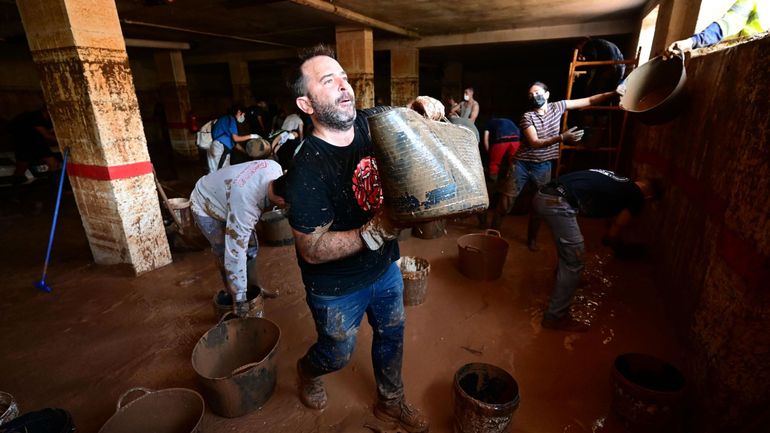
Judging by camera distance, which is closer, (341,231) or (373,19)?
(341,231)

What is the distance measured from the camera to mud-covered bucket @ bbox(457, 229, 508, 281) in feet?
12.2

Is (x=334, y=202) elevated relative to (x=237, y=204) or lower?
elevated

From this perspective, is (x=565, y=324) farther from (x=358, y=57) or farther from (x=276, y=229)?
(x=358, y=57)

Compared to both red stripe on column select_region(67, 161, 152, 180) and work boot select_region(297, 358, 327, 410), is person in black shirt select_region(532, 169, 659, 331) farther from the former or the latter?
red stripe on column select_region(67, 161, 152, 180)

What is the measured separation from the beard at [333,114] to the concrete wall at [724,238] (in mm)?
1978

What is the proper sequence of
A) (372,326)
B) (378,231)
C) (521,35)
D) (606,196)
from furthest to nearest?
(521,35), (606,196), (372,326), (378,231)

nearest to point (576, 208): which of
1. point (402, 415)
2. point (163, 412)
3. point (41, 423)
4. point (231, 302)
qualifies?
point (402, 415)

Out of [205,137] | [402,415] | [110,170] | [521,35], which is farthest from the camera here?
[521,35]

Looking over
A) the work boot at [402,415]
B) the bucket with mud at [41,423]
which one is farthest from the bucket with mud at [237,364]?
the work boot at [402,415]

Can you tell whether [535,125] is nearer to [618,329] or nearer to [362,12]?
[618,329]

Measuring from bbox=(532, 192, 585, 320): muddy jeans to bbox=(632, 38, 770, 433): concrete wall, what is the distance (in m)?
0.77

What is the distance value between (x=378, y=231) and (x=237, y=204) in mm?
1510

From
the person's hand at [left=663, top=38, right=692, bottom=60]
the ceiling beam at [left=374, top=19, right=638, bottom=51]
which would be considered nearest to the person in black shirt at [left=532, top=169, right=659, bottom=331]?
the person's hand at [left=663, top=38, right=692, bottom=60]

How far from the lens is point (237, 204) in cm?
256
